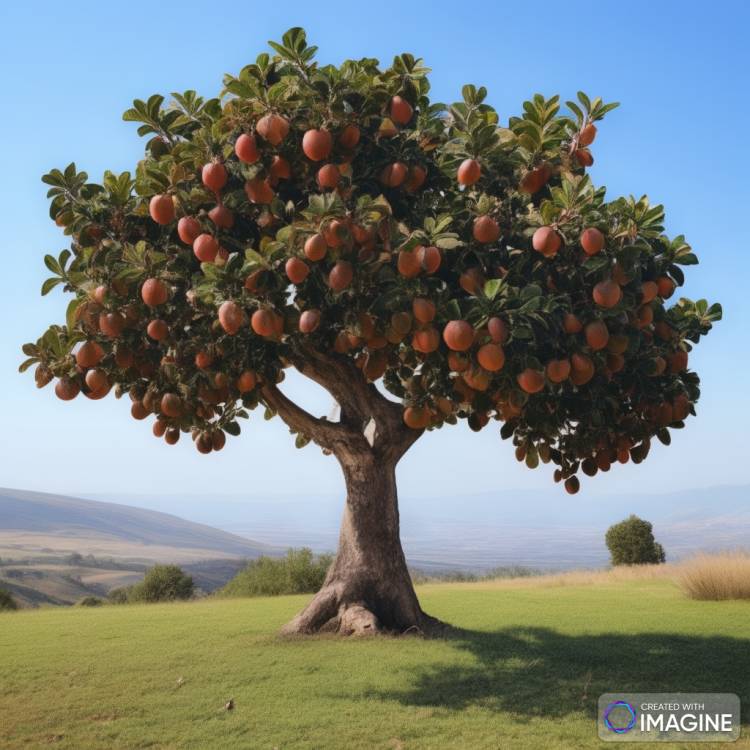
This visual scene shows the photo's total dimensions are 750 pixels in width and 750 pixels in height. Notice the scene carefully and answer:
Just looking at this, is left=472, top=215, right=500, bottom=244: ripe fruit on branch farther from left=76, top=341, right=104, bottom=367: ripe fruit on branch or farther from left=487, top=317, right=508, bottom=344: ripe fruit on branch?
left=76, top=341, right=104, bottom=367: ripe fruit on branch

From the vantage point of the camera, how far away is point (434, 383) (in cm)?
970

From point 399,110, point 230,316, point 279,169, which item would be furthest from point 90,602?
point 399,110

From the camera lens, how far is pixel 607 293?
798cm

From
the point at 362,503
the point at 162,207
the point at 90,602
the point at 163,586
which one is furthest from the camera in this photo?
the point at 163,586

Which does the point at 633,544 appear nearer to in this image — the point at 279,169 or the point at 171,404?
the point at 171,404

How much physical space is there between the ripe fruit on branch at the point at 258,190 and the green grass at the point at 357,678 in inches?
219

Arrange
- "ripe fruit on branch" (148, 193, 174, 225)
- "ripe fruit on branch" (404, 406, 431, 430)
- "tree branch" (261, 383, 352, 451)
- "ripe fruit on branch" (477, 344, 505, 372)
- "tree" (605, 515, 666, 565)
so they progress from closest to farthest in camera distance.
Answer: "ripe fruit on branch" (477, 344, 505, 372)
"ripe fruit on branch" (148, 193, 174, 225)
"ripe fruit on branch" (404, 406, 431, 430)
"tree branch" (261, 383, 352, 451)
"tree" (605, 515, 666, 565)

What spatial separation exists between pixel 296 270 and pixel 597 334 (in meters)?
3.17

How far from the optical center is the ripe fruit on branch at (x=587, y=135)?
9234 millimetres

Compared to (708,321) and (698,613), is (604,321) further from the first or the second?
(698,613)

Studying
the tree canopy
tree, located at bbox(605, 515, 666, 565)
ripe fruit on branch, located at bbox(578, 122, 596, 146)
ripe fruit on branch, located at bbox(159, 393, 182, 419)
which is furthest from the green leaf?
tree, located at bbox(605, 515, 666, 565)

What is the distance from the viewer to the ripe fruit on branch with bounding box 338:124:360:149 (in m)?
8.48

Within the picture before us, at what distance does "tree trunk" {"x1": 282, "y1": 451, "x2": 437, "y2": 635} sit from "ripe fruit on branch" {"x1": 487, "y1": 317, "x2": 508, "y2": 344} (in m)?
5.80

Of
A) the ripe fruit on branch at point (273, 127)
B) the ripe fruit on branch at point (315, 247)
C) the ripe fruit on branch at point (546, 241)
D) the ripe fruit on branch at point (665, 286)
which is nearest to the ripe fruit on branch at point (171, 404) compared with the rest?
the ripe fruit on branch at point (315, 247)
